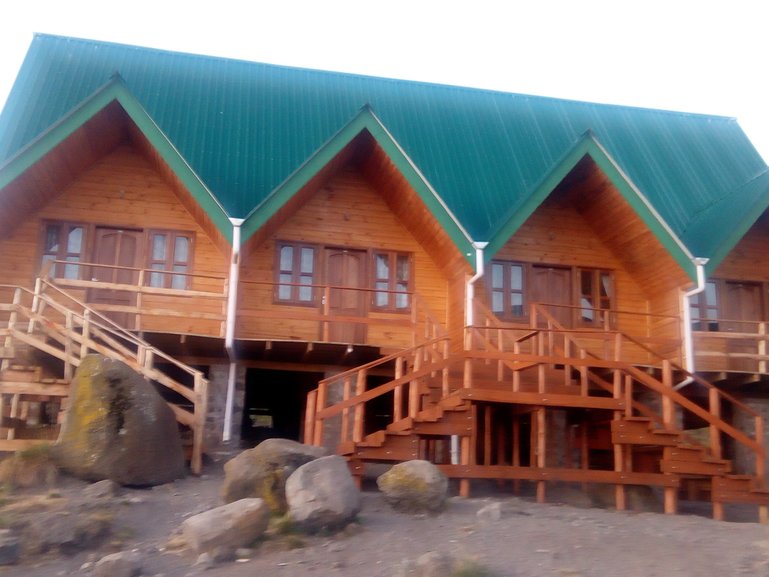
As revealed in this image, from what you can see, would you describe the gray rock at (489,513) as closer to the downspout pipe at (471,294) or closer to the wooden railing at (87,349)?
the downspout pipe at (471,294)

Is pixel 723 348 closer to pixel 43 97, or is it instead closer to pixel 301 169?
pixel 301 169

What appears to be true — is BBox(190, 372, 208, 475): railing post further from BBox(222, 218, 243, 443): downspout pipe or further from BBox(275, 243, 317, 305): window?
BBox(275, 243, 317, 305): window

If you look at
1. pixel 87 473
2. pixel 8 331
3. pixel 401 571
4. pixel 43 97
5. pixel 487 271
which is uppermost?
pixel 43 97

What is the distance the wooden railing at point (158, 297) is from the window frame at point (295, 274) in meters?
1.15

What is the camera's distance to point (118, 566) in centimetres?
864

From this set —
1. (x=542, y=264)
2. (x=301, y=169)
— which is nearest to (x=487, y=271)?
(x=542, y=264)

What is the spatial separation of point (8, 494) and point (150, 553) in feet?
9.25

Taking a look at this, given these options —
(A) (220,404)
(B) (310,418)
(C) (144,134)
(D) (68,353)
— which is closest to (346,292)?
(A) (220,404)

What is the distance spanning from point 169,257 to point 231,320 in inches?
103

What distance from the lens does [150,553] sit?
9375 mm

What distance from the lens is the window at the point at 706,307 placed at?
1862cm

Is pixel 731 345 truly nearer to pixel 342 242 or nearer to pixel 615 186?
pixel 615 186

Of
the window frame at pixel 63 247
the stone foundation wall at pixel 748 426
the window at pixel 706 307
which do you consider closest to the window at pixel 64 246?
the window frame at pixel 63 247

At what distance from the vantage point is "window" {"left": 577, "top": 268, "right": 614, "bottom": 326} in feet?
61.6
